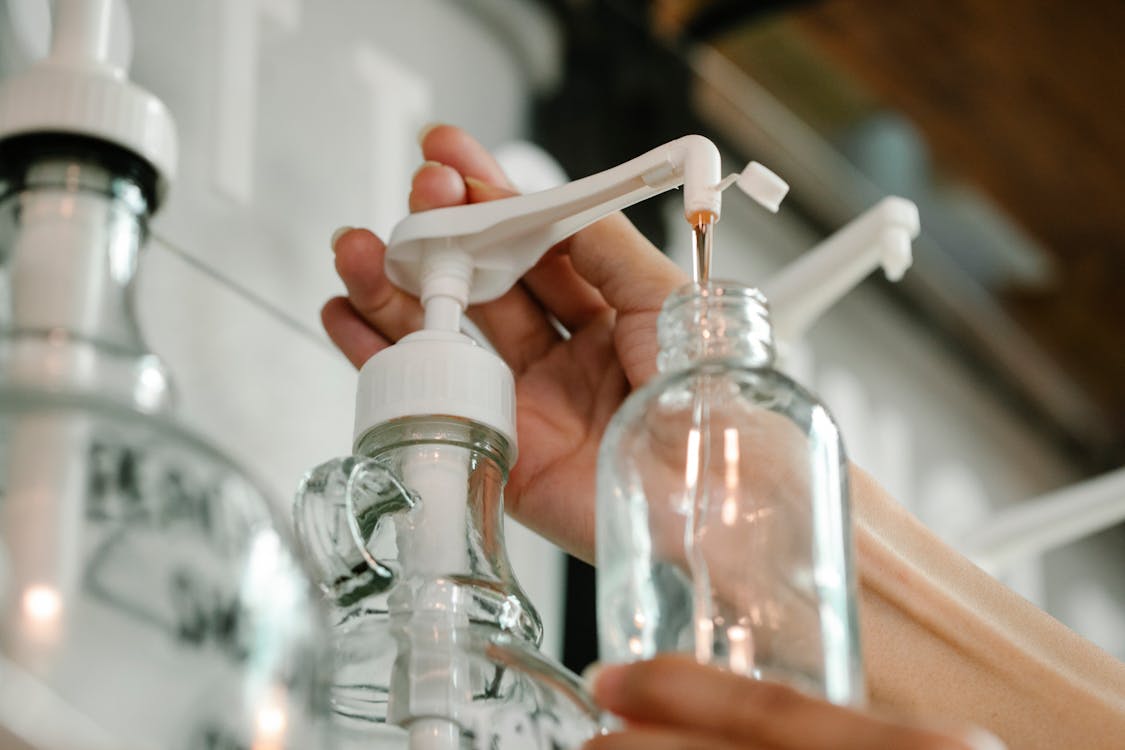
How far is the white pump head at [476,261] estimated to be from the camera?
51cm

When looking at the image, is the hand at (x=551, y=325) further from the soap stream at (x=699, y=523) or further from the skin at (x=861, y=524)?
the soap stream at (x=699, y=523)

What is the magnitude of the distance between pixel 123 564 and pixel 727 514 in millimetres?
187

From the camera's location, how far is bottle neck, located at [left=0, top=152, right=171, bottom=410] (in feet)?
1.32

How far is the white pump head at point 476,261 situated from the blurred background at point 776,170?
69 mm

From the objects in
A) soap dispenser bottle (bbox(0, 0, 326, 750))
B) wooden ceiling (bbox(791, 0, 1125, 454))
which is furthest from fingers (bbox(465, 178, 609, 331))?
wooden ceiling (bbox(791, 0, 1125, 454))

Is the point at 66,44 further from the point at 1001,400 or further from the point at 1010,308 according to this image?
the point at 1010,308

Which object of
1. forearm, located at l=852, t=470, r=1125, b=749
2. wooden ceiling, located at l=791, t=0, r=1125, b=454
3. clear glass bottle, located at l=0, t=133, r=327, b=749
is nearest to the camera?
clear glass bottle, located at l=0, t=133, r=327, b=749

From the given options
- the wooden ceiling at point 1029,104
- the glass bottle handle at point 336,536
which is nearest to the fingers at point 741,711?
the glass bottle handle at point 336,536

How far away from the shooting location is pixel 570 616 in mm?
917

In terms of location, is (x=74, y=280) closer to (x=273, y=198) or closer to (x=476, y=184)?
(x=476, y=184)

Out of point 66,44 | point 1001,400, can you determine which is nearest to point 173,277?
point 66,44

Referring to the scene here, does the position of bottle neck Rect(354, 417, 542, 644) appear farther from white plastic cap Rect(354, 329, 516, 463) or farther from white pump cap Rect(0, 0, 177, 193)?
white pump cap Rect(0, 0, 177, 193)

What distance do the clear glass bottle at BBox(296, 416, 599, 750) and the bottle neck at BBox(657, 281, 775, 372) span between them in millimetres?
80

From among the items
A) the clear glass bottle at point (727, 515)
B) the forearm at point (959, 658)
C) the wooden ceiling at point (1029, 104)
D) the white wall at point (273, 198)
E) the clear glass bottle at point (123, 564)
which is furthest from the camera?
the wooden ceiling at point (1029, 104)
